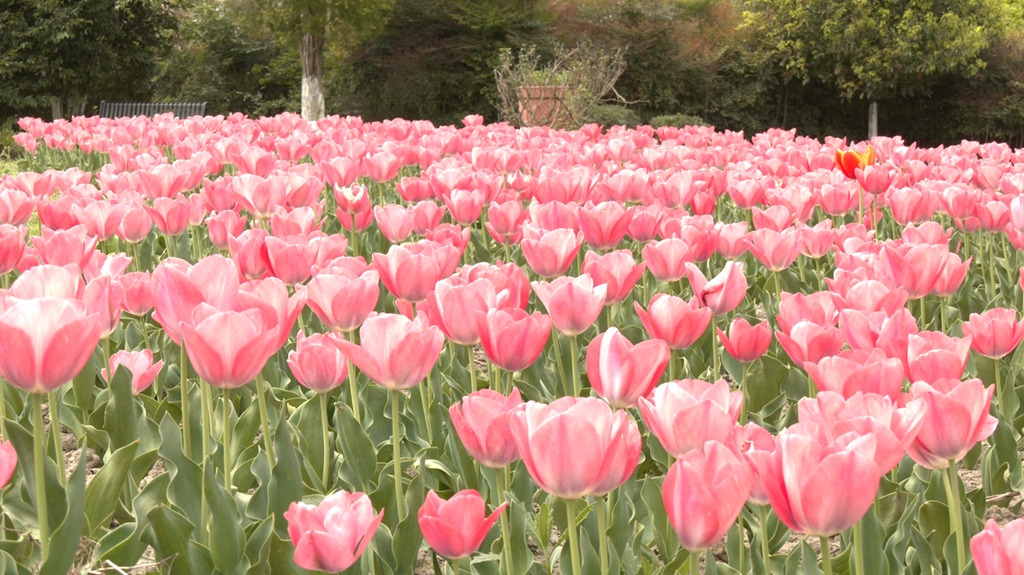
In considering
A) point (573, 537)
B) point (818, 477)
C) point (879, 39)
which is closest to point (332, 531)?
point (573, 537)

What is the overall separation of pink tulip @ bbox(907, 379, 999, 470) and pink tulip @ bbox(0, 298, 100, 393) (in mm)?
929

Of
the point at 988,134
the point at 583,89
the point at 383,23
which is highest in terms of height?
the point at 383,23

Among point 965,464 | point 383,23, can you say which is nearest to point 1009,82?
point 383,23

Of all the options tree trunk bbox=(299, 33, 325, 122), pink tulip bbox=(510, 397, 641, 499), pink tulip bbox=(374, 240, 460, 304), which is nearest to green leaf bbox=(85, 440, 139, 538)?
pink tulip bbox=(374, 240, 460, 304)

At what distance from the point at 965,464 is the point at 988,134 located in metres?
24.7

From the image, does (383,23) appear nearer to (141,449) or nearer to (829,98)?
(829,98)

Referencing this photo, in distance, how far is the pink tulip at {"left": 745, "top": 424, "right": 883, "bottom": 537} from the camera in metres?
0.85

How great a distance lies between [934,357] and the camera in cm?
117

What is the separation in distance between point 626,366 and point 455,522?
0.32 m

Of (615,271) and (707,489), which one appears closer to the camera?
(707,489)

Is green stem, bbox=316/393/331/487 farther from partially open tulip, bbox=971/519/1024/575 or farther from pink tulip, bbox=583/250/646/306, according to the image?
partially open tulip, bbox=971/519/1024/575

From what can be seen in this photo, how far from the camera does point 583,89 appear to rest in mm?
12539

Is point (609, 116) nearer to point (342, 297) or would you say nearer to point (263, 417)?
point (342, 297)

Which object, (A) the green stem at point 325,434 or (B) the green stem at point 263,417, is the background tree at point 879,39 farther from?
(B) the green stem at point 263,417
